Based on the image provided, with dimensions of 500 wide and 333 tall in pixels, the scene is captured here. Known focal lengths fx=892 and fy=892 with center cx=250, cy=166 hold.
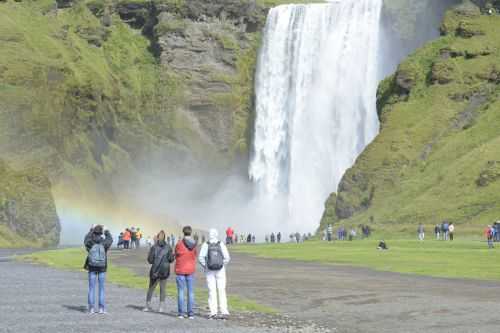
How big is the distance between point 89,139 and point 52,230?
47.0m

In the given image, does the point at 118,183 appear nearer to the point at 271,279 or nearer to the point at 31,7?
the point at 31,7

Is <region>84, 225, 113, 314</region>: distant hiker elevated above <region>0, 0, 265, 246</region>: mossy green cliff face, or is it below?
below

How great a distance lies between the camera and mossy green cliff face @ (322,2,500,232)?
8969 cm

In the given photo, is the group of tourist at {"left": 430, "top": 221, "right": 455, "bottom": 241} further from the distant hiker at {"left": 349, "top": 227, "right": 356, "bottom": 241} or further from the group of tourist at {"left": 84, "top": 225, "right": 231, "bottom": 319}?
the group of tourist at {"left": 84, "top": 225, "right": 231, "bottom": 319}

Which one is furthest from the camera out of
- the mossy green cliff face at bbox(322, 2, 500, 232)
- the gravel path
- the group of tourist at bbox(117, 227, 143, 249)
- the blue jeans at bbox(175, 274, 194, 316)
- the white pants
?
the mossy green cliff face at bbox(322, 2, 500, 232)

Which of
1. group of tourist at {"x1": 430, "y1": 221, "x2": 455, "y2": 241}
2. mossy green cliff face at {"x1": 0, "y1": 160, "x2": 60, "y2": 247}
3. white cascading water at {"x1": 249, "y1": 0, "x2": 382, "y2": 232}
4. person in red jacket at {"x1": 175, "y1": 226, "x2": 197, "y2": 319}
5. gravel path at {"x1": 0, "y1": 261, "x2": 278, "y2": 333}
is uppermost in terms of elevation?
white cascading water at {"x1": 249, "y1": 0, "x2": 382, "y2": 232}

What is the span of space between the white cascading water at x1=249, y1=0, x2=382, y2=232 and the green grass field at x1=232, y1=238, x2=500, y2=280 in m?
69.0

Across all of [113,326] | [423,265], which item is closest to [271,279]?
[423,265]

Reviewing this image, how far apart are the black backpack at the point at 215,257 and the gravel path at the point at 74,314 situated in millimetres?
1519

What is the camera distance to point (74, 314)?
2547 cm

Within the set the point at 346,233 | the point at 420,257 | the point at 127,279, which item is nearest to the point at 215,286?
the point at 127,279

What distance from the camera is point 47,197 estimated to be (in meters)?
106

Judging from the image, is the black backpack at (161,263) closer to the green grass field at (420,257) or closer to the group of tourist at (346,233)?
the green grass field at (420,257)

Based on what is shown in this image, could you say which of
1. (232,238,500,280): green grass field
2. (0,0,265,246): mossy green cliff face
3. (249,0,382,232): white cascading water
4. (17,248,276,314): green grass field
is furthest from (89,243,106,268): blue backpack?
(249,0,382,232): white cascading water
